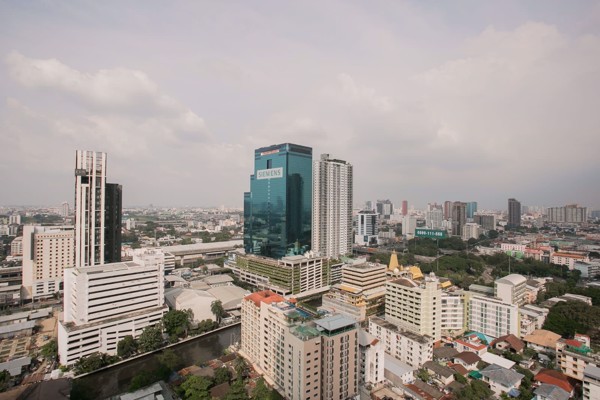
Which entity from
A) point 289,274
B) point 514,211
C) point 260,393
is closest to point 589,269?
point 289,274

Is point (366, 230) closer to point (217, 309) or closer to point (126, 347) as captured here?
point (217, 309)

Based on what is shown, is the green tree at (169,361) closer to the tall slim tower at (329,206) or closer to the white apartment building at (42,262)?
the white apartment building at (42,262)

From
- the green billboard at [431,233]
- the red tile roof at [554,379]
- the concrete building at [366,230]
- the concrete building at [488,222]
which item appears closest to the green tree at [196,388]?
the red tile roof at [554,379]

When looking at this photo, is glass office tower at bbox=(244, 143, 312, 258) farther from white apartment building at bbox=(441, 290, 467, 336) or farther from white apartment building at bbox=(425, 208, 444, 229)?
white apartment building at bbox=(425, 208, 444, 229)

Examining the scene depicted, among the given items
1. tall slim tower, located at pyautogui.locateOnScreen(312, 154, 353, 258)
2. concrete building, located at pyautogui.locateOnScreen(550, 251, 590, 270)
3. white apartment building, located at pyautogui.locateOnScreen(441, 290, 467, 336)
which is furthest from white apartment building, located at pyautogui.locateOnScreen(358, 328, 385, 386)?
concrete building, located at pyautogui.locateOnScreen(550, 251, 590, 270)

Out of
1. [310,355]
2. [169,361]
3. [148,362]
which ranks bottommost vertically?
[148,362]

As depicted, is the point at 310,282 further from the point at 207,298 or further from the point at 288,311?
the point at 288,311
